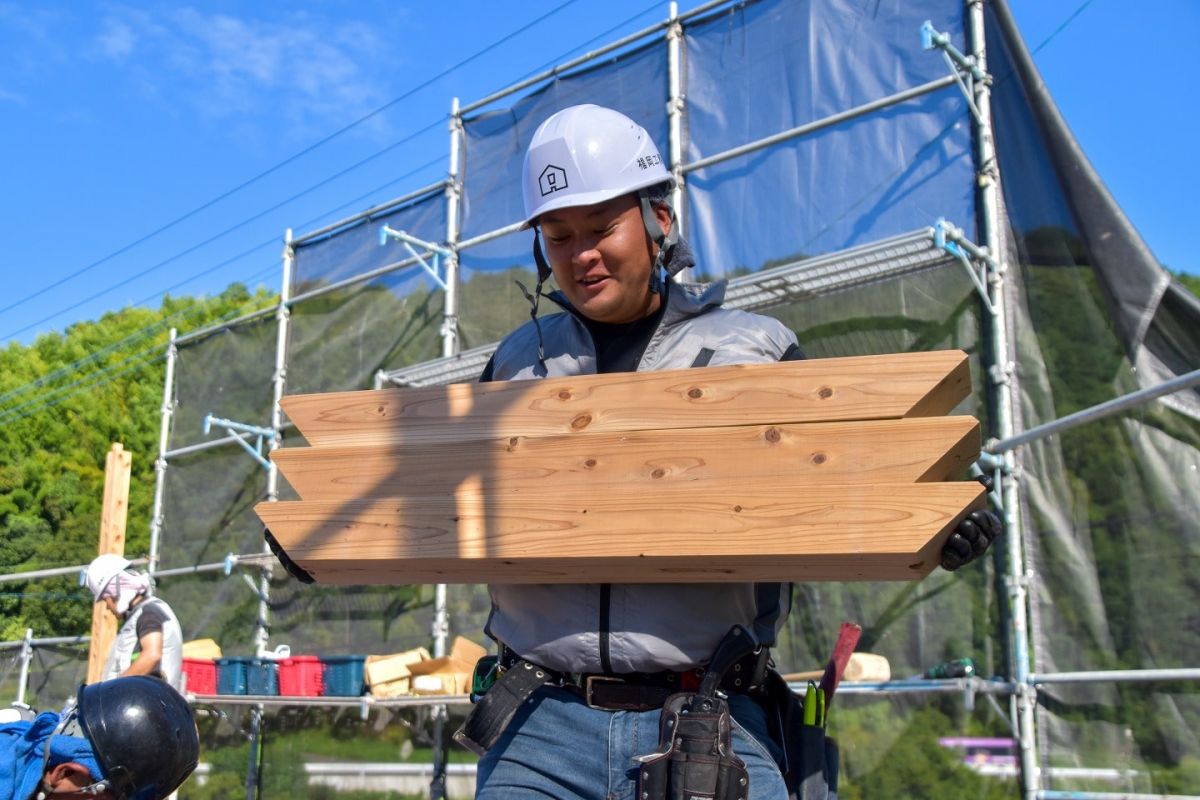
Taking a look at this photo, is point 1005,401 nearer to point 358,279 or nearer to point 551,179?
point 551,179

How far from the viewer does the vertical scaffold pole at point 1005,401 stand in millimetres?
6617

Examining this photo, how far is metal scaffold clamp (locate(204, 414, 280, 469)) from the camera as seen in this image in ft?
41.5

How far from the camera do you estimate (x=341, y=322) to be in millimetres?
12703

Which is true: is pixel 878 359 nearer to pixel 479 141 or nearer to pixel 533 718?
pixel 533 718

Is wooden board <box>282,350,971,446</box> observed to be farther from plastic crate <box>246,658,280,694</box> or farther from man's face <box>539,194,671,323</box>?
plastic crate <box>246,658,280,694</box>

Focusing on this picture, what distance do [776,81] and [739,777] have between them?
7.47 meters

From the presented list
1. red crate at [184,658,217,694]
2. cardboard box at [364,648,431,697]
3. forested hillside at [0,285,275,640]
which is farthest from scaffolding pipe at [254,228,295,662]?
forested hillside at [0,285,275,640]

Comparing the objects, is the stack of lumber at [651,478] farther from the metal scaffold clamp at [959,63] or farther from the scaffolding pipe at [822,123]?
the scaffolding pipe at [822,123]

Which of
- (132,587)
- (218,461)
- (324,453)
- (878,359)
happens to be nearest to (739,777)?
(878,359)

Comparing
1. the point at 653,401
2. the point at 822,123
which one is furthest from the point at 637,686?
the point at 822,123

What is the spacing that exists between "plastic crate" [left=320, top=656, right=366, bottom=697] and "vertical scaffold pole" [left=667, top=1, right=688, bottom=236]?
4321 millimetres

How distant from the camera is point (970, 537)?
2154mm

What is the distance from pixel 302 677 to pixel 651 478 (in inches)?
334

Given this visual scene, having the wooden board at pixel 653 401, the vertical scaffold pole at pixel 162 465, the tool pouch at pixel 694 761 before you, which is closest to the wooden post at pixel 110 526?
the vertical scaffold pole at pixel 162 465
